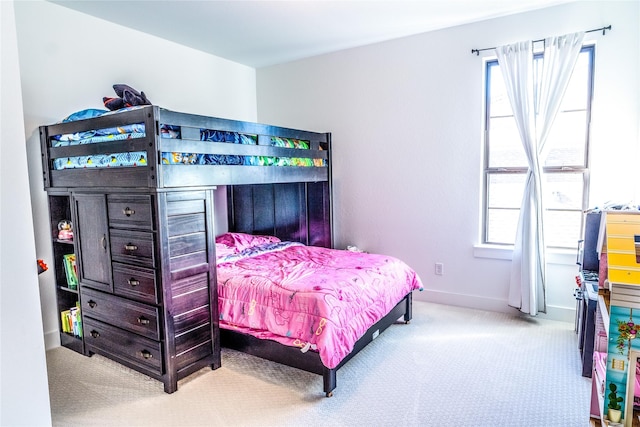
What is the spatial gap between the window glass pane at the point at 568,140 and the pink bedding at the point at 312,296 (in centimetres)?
158

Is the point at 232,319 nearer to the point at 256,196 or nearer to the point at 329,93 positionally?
the point at 256,196

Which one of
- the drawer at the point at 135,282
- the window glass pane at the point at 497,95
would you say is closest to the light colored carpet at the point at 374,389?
the drawer at the point at 135,282

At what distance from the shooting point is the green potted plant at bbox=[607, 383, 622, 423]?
1.10 m

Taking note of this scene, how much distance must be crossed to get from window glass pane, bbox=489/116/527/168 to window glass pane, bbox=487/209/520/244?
1.40 ft

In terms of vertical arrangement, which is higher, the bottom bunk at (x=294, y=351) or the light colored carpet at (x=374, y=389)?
the bottom bunk at (x=294, y=351)

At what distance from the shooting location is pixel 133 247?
2373 millimetres

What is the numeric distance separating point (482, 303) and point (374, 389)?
5.73 ft

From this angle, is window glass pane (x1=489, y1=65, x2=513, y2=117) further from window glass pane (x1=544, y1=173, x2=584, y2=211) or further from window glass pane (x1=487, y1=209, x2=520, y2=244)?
window glass pane (x1=487, y1=209, x2=520, y2=244)

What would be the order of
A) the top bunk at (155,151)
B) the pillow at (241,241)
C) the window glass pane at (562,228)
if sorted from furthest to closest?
the pillow at (241,241)
the window glass pane at (562,228)
the top bunk at (155,151)

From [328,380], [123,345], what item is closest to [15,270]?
[123,345]

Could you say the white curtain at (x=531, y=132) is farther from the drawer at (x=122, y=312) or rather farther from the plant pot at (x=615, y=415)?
the drawer at (x=122, y=312)

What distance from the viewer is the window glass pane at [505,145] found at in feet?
11.2

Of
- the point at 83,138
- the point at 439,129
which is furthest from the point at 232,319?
the point at 439,129

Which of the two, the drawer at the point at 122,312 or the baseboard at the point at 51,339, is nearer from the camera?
the drawer at the point at 122,312
